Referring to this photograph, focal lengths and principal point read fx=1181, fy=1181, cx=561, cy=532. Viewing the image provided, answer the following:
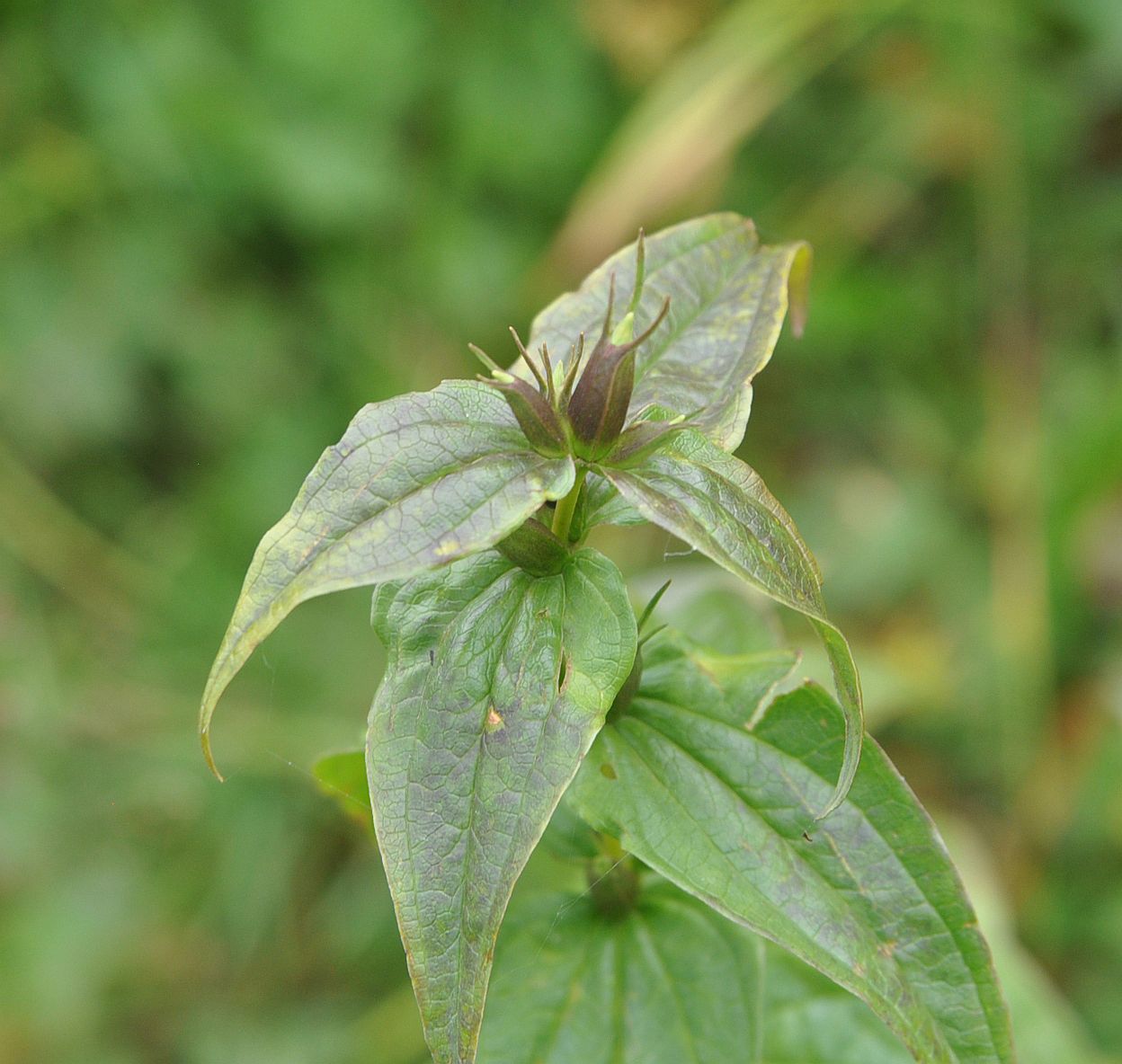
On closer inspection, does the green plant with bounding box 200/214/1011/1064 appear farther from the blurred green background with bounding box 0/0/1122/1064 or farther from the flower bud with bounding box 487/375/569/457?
the blurred green background with bounding box 0/0/1122/1064

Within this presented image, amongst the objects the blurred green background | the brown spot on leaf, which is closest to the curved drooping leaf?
the brown spot on leaf

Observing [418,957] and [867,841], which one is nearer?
[418,957]

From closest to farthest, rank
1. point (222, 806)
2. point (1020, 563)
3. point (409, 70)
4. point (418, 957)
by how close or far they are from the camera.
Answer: point (418, 957) < point (222, 806) < point (1020, 563) < point (409, 70)

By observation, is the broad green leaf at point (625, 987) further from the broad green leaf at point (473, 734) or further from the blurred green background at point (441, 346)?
the blurred green background at point (441, 346)

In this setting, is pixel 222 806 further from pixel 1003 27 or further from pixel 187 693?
pixel 1003 27

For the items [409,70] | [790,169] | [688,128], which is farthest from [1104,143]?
[409,70]

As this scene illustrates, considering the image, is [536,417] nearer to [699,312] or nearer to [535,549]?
[535,549]
